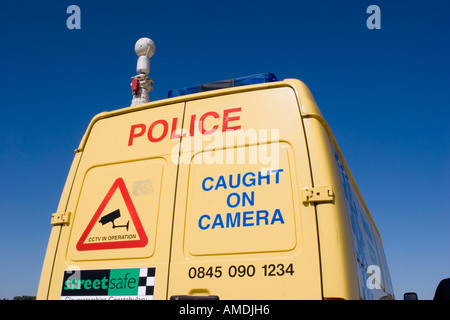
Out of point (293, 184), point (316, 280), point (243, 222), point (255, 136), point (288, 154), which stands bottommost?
point (316, 280)

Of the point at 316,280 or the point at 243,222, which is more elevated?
the point at 243,222

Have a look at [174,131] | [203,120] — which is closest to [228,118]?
[203,120]

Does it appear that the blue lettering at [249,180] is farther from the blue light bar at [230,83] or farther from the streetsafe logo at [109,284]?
the blue light bar at [230,83]

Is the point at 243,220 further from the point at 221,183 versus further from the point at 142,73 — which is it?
the point at 142,73

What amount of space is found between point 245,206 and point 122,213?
3.03 ft

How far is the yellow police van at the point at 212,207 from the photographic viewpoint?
86.4 inches

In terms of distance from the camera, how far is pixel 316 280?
6.79 feet

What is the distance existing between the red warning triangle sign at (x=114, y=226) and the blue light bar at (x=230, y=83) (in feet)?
3.04

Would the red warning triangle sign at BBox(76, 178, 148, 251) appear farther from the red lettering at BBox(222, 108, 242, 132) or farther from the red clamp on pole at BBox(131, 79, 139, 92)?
the red clamp on pole at BBox(131, 79, 139, 92)

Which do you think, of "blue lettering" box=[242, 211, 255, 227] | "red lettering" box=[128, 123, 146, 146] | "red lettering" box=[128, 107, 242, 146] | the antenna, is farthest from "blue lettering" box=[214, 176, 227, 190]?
the antenna
